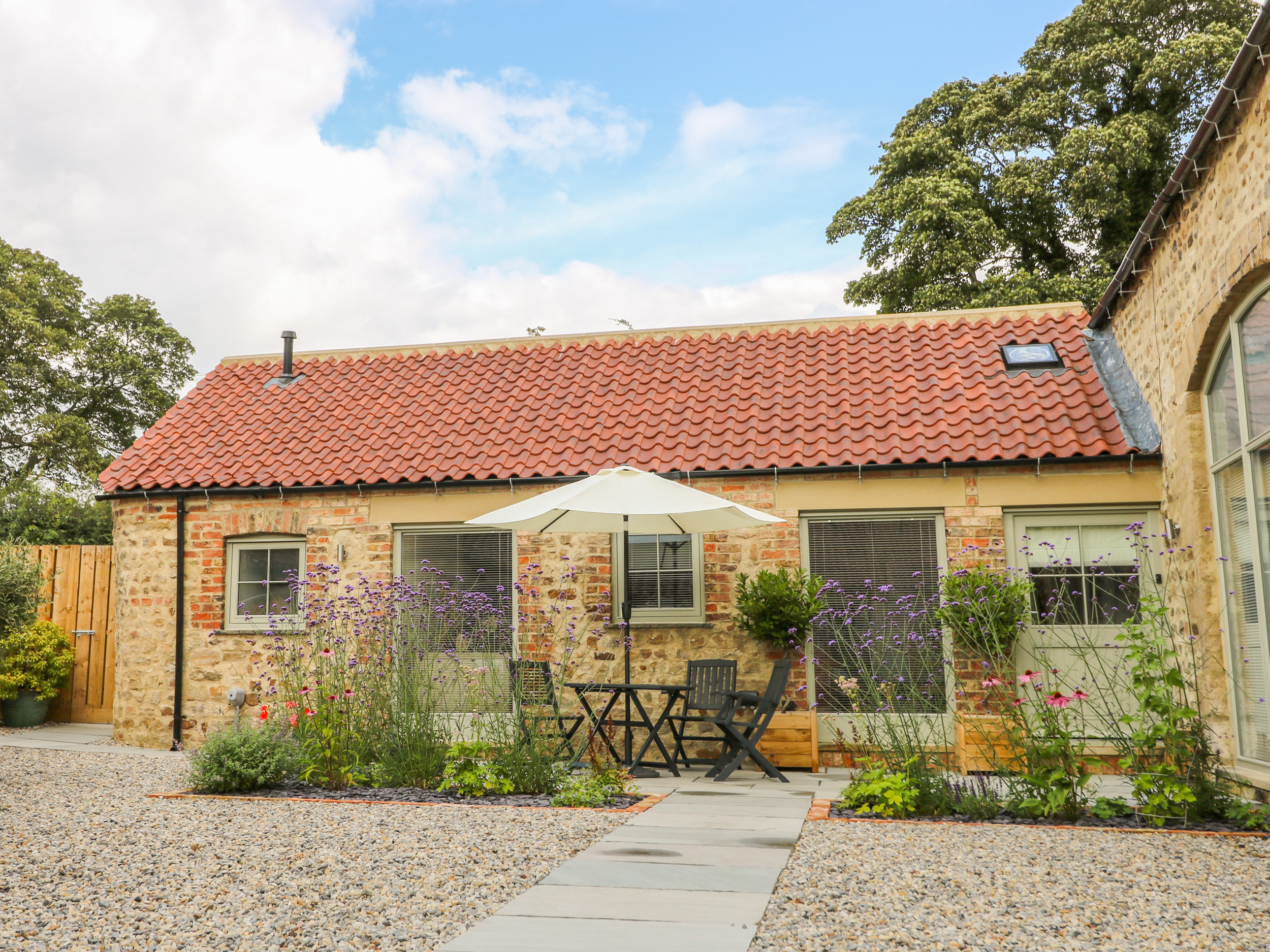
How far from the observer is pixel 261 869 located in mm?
4180

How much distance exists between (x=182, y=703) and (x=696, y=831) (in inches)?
254

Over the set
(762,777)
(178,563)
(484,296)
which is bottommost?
(762,777)

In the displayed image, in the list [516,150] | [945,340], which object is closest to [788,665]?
[945,340]

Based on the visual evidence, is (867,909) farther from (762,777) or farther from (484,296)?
(484,296)

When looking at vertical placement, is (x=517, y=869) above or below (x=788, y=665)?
below

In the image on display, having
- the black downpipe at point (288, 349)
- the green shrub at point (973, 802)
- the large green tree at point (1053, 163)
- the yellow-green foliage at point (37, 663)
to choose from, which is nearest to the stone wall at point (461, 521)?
the yellow-green foliage at point (37, 663)

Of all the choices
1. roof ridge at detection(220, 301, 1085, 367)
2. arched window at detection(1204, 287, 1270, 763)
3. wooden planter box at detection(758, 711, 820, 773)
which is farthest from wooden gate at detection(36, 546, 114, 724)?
arched window at detection(1204, 287, 1270, 763)

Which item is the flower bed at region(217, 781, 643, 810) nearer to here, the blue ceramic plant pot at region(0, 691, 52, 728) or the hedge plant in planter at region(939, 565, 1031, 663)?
the hedge plant in planter at region(939, 565, 1031, 663)

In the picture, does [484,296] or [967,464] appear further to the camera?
[484,296]

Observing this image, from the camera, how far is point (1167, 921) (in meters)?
3.50

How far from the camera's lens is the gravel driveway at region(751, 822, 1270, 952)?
130 inches

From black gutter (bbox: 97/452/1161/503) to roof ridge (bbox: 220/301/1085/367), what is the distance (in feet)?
10.1

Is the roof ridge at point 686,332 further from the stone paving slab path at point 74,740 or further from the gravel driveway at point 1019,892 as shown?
the gravel driveway at point 1019,892

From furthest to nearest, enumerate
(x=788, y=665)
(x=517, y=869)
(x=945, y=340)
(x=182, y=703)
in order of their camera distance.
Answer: (x=945, y=340) < (x=182, y=703) < (x=788, y=665) < (x=517, y=869)
